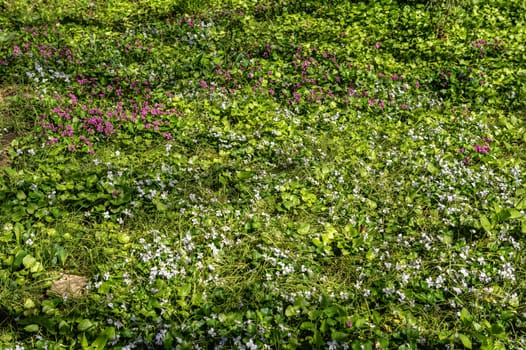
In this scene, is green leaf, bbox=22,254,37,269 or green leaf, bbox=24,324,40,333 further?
green leaf, bbox=22,254,37,269

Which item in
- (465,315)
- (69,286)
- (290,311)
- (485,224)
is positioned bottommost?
(69,286)

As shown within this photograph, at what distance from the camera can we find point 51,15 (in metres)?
7.45

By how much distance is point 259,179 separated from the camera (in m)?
4.81

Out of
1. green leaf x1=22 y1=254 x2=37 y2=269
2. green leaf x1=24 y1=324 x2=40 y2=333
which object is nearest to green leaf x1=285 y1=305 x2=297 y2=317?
green leaf x1=24 y1=324 x2=40 y2=333

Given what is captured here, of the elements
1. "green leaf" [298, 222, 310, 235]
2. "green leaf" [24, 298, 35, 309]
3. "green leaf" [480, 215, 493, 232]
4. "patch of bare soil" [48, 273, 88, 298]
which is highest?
"green leaf" [480, 215, 493, 232]

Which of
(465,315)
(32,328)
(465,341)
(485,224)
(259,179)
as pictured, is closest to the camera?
(465,341)

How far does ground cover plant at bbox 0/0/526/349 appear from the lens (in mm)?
3525

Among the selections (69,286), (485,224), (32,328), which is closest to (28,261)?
(69,286)

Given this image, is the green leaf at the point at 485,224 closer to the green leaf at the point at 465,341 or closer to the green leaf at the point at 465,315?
the green leaf at the point at 465,315

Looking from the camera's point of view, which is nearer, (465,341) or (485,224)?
(465,341)

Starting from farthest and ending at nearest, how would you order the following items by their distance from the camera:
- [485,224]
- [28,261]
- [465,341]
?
1. [485,224]
2. [28,261]
3. [465,341]

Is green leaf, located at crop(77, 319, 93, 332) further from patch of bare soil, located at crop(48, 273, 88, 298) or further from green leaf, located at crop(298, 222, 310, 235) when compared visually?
green leaf, located at crop(298, 222, 310, 235)

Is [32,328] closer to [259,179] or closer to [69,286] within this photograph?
[69,286]

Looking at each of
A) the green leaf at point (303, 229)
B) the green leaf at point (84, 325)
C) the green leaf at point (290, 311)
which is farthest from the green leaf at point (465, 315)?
the green leaf at point (84, 325)
